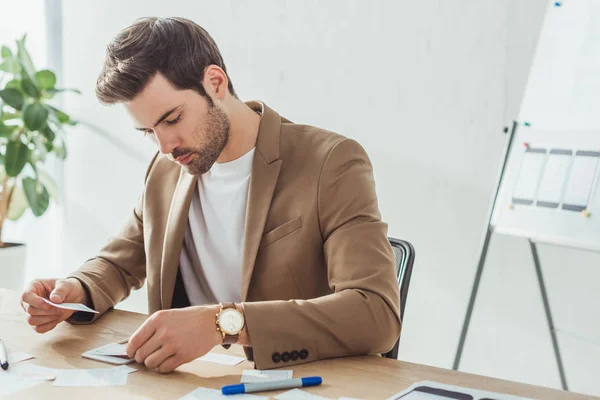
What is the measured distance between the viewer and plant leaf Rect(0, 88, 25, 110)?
318 cm

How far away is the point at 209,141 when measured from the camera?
1.53 m

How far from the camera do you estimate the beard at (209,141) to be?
4.98 ft

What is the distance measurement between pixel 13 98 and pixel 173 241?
206 cm

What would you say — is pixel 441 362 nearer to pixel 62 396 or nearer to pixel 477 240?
pixel 477 240

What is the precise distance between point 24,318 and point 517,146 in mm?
1671

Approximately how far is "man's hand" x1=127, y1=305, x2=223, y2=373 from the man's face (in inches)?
19.0

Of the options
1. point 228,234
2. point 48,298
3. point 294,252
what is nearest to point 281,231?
point 294,252

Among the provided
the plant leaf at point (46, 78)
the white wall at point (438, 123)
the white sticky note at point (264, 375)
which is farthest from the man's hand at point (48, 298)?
the plant leaf at point (46, 78)

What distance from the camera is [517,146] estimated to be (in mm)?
2307

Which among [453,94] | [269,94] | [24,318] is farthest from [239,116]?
[269,94]

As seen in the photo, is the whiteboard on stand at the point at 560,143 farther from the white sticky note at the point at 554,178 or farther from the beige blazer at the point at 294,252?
the beige blazer at the point at 294,252

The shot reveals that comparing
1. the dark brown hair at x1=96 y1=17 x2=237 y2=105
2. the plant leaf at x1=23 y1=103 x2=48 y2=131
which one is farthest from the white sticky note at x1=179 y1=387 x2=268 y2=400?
the plant leaf at x1=23 y1=103 x2=48 y2=131

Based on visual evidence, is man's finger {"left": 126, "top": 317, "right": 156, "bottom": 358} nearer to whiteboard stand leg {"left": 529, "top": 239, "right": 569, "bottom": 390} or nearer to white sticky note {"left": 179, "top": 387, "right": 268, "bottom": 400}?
white sticky note {"left": 179, "top": 387, "right": 268, "bottom": 400}

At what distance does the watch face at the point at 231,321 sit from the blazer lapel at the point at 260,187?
28cm
